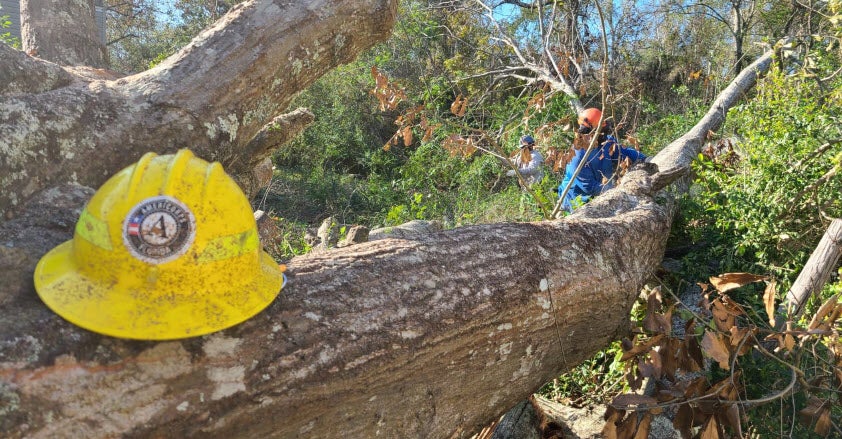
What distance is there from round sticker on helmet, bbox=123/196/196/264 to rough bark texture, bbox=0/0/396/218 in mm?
1044

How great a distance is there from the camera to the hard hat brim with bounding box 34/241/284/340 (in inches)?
55.5

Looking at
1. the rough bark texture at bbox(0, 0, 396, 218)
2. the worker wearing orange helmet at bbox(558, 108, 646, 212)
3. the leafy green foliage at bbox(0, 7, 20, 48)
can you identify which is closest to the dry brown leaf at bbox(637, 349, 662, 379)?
the rough bark texture at bbox(0, 0, 396, 218)

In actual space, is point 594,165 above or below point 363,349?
below

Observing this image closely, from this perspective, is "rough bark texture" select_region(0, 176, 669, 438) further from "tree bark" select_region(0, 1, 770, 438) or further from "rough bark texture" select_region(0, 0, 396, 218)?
"rough bark texture" select_region(0, 0, 396, 218)

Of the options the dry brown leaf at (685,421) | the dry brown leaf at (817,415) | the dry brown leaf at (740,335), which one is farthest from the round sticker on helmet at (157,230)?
the dry brown leaf at (817,415)

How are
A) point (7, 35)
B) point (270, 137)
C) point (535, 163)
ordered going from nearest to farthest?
point (270, 137), point (7, 35), point (535, 163)

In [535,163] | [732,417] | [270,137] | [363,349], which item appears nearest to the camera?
[363,349]

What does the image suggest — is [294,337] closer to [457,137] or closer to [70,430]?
[70,430]

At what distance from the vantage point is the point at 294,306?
1.71 meters

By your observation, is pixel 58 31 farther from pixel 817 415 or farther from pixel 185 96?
pixel 817 415

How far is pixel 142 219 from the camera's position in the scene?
143 centimetres

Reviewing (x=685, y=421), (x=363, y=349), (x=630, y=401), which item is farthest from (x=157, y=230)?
(x=685, y=421)

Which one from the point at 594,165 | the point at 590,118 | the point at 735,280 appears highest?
the point at 590,118

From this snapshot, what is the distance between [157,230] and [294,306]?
47 centimetres
